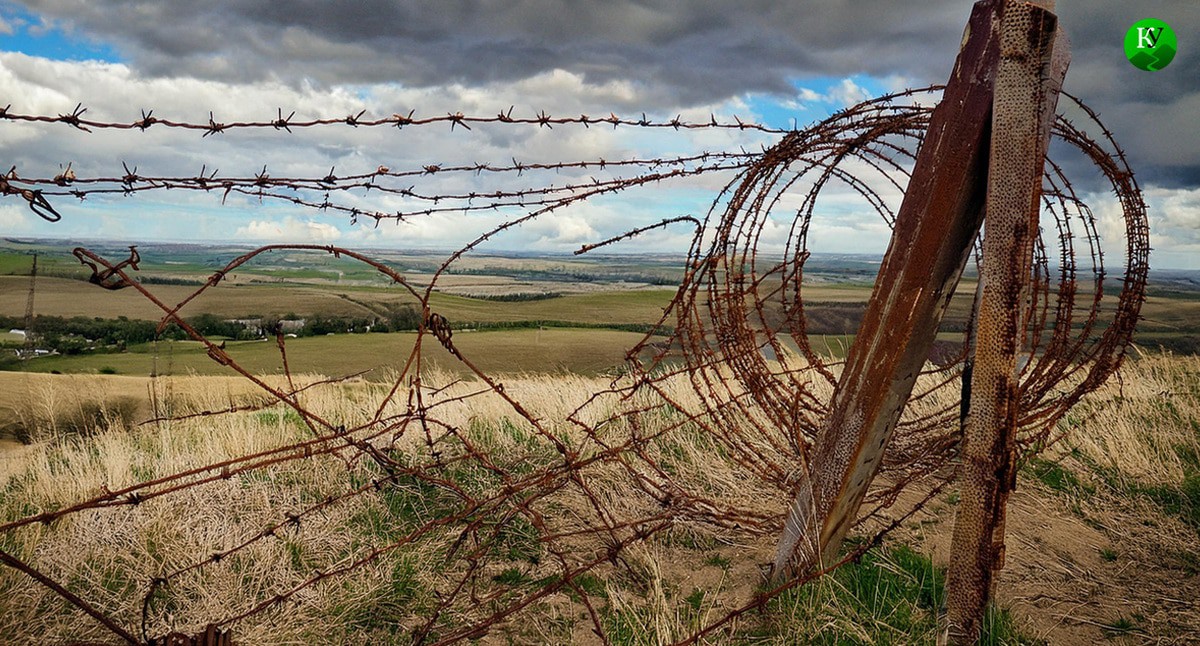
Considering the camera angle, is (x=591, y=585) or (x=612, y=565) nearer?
(x=591, y=585)

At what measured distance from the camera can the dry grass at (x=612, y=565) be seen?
2834 mm

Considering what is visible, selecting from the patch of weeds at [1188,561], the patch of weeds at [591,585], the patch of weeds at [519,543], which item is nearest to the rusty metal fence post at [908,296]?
the patch of weeds at [591,585]

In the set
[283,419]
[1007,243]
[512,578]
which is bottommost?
[283,419]

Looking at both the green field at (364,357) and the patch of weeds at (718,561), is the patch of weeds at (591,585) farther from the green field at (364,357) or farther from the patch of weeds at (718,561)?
the green field at (364,357)

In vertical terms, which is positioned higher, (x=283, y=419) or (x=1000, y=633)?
(x=1000, y=633)

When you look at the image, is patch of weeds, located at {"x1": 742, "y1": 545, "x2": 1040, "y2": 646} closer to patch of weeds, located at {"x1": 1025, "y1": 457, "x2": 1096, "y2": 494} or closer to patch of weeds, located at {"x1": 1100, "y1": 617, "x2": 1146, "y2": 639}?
patch of weeds, located at {"x1": 1100, "y1": 617, "x2": 1146, "y2": 639}

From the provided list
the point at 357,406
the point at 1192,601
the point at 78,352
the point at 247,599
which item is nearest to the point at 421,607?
the point at 247,599

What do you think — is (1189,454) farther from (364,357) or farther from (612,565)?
(364,357)

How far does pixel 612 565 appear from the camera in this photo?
3428 mm

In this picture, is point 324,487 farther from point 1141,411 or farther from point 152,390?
point 1141,411

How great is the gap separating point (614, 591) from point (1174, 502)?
371 cm

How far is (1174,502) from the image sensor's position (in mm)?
4496

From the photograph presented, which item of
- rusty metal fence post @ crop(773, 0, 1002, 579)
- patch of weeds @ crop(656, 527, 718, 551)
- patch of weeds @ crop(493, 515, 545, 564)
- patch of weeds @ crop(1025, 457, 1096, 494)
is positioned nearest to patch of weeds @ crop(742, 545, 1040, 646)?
rusty metal fence post @ crop(773, 0, 1002, 579)

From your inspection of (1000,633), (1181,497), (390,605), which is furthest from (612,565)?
(1181,497)
